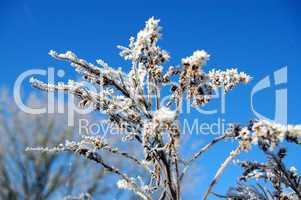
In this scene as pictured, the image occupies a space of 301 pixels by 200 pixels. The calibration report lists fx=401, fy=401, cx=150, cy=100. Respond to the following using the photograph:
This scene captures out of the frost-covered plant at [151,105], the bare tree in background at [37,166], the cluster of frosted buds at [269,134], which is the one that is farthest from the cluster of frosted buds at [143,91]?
the bare tree in background at [37,166]

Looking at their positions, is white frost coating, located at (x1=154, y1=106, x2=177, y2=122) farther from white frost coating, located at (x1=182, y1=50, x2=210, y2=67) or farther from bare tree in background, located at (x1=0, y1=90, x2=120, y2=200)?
bare tree in background, located at (x1=0, y1=90, x2=120, y2=200)

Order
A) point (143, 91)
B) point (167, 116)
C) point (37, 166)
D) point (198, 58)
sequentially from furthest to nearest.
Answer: point (37, 166) < point (143, 91) < point (198, 58) < point (167, 116)

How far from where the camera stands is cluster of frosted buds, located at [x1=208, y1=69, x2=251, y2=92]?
113 inches

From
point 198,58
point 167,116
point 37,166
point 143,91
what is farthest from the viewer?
point 37,166

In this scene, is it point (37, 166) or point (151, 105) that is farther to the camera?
point (37, 166)

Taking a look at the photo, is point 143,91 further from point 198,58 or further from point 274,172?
point 274,172

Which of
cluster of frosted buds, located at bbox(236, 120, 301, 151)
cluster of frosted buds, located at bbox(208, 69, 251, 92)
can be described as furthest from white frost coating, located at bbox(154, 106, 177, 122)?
cluster of frosted buds, located at bbox(208, 69, 251, 92)

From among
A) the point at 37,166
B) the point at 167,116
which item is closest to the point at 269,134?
the point at 167,116

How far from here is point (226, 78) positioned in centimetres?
288

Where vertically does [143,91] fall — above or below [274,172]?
above

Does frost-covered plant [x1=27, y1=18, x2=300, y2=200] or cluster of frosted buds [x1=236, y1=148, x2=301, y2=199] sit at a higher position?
frost-covered plant [x1=27, y1=18, x2=300, y2=200]

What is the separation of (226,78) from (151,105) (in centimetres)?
59

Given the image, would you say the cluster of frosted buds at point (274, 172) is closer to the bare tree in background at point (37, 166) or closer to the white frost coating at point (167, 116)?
the white frost coating at point (167, 116)

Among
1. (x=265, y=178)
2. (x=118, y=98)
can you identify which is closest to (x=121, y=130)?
(x=118, y=98)
